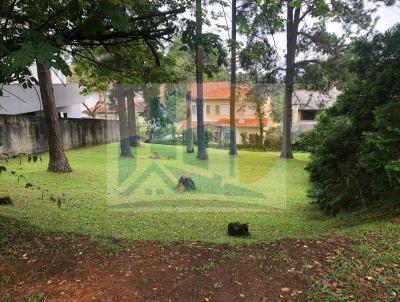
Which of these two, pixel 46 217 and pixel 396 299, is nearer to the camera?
pixel 396 299

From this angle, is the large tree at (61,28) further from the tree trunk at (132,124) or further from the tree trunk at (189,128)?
the tree trunk at (189,128)

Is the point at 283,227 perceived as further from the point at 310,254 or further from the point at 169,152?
the point at 169,152

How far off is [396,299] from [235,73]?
1613 centimetres

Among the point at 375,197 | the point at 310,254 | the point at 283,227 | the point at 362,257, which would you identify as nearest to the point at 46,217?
the point at 283,227

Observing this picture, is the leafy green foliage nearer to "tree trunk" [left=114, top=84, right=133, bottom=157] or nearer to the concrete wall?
Result: the concrete wall

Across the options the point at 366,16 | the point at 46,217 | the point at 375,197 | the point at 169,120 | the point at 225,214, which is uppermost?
the point at 366,16

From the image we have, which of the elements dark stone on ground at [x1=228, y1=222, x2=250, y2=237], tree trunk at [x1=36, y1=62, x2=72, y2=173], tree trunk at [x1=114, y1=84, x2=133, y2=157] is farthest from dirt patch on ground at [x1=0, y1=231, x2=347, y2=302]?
tree trunk at [x1=114, y1=84, x2=133, y2=157]

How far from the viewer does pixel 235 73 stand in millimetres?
17891

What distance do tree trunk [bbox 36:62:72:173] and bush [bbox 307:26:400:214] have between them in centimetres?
760

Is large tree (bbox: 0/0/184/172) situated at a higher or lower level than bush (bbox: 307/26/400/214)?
higher

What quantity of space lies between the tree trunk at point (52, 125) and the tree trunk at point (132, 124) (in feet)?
14.4

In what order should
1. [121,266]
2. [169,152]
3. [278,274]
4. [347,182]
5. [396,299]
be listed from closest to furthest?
[396,299]
[278,274]
[121,266]
[347,182]
[169,152]

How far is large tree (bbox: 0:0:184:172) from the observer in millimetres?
2416

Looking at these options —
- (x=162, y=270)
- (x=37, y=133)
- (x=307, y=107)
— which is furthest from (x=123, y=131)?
(x=162, y=270)
